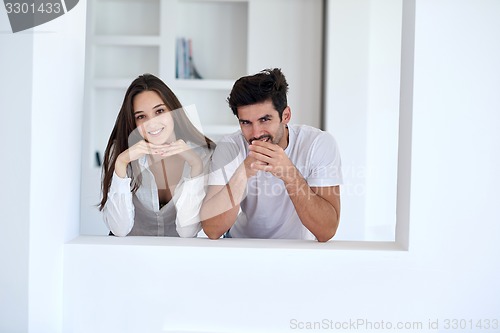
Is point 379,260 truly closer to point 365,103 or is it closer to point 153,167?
point 153,167

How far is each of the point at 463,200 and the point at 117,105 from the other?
3.58 m

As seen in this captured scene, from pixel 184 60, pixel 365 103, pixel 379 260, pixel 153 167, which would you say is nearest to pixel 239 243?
pixel 379 260

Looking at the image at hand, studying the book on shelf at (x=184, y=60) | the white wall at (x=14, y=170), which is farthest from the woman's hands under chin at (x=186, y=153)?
the book on shelf at (x=184, y=60)

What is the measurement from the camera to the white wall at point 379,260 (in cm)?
163

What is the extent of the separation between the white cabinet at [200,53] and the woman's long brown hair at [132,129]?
2.22 meters

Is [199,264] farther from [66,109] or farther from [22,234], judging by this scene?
[66,109]

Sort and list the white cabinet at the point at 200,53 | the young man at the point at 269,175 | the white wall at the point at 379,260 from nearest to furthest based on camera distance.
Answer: the white wall at the point at 379,260, the young man at the point at 269,175, the white cabinet at the point at 200,53

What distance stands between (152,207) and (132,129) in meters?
0.31

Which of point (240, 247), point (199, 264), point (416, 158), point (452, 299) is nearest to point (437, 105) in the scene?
point (416, 158)

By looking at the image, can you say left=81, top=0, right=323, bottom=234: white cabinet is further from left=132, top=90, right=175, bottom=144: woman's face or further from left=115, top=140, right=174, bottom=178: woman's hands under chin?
left=115, top=140, right=174, bottom=178: woman's hands under chin

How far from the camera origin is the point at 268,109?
6.88 feet

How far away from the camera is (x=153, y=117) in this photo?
Answer: 2186 mm

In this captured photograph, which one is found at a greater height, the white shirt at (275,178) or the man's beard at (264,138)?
the man's beard at (264,138)

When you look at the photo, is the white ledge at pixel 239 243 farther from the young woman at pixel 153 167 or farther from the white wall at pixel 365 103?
the white wall at pixel 365 103
